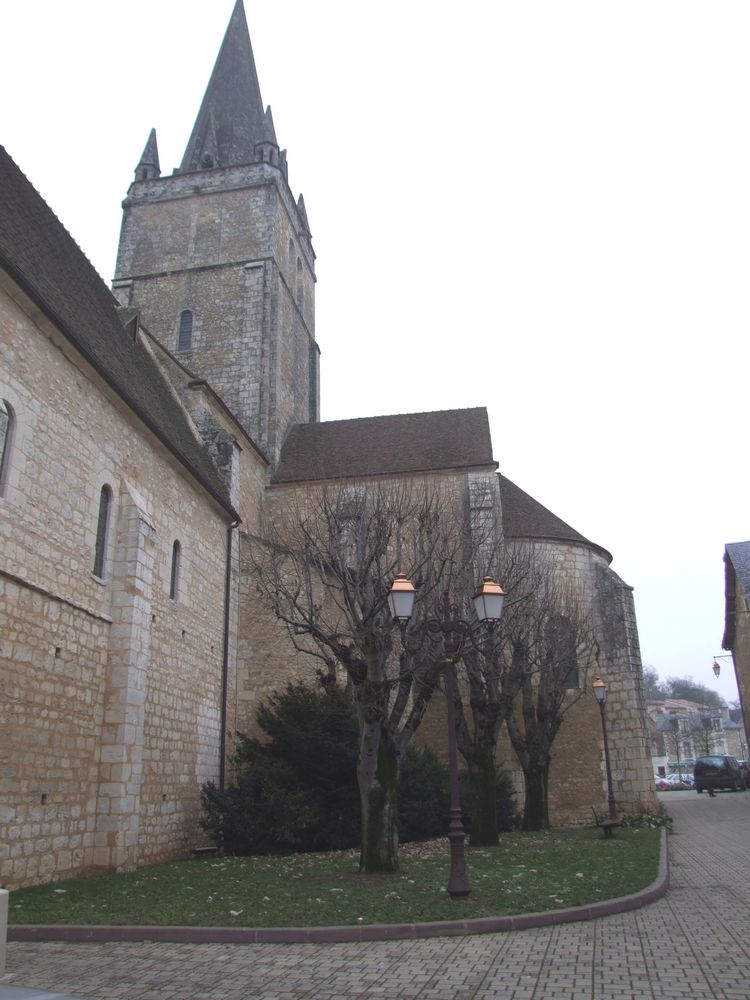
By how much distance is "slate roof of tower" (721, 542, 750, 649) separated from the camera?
27.9 m

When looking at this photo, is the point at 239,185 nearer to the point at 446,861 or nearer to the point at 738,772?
the point at 446,861

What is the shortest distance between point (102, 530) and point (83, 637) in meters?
1.84

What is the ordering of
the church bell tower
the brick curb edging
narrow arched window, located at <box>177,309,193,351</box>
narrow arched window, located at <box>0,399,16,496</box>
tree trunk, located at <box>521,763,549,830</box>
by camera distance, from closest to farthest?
1. the brick curb edging
2. narrow arched window, located at <box>0,399,16,496</box>
3. tree trunk, located at <box>521,763,549,830</box>
4. the church bell tower
5. narrow arched window, located at <box>177,309,193,351</box>

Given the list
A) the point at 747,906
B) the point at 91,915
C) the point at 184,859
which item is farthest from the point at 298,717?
the point at 747,906

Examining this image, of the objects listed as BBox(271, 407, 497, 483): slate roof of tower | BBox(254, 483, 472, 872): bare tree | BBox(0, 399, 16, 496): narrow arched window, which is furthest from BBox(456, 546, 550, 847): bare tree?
BBox(0, 399, 16, 496): narrow arched window

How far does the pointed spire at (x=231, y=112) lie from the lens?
31053 millimetres

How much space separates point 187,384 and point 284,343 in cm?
826

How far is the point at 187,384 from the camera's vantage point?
19375 millimetres

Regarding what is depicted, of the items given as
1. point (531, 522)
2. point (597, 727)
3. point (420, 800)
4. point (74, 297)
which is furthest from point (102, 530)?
point (597, 727)

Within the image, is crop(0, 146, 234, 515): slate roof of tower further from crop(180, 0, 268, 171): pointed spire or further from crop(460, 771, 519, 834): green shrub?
crop(180, 0, 268, 171): pointed spire

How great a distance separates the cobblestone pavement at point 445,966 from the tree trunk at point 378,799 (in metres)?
3.47

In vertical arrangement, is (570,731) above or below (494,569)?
below

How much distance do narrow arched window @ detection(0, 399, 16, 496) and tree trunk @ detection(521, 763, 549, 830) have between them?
536 inches

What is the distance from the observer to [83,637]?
10898mm
